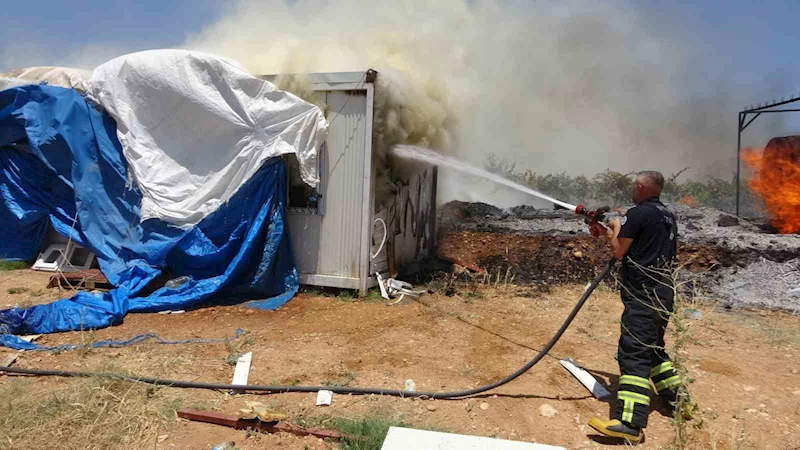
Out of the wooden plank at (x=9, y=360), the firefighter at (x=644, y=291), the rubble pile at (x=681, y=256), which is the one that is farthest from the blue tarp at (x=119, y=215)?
the firefighter at (x=644, y=291)

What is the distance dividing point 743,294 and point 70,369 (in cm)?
925

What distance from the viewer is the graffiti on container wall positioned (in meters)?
8.59

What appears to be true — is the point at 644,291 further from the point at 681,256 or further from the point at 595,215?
the point at 681,256

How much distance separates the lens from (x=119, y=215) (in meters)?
7.67

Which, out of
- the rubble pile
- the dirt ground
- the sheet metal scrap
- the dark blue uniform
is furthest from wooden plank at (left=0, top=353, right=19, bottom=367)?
the rubble pile

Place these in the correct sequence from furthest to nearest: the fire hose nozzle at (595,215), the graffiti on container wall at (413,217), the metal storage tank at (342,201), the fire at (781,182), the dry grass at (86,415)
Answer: the fire at (781,182) → the graffiti on container wall at (413,217) → the metal storage tank at (342,201) → the fire hose nozzle at (595,215) → the dry grass at (86,415)

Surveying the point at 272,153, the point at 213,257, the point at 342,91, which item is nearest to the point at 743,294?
the point at 342,91

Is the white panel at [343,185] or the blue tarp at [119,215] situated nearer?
the blue tarp at [119,215]

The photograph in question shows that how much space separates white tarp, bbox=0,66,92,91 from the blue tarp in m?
0.22

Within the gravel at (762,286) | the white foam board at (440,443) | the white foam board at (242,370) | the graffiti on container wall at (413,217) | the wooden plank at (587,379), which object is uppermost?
the graffiti on container wall at (413,217)

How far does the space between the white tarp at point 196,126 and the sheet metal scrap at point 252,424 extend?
3922mm

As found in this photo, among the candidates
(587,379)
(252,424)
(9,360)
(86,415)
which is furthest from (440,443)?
(9,360)

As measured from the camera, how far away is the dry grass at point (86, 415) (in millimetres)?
3410

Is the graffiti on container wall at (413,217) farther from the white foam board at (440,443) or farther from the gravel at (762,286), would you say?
the white foam board at (440,443)
